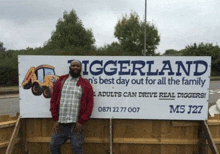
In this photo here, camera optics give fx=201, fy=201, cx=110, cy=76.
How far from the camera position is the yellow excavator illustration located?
327 cm

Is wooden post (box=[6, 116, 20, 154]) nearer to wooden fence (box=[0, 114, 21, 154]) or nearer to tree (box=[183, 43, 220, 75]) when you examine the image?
wooden fence (box=[0, 114, 21, 154])

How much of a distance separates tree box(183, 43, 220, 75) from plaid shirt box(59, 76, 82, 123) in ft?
108

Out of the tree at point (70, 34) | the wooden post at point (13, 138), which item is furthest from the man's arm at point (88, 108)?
the tree at point (70, 34)

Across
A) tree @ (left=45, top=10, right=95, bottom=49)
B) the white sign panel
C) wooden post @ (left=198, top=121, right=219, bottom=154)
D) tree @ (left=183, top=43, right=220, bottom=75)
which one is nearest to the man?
the white sign panel

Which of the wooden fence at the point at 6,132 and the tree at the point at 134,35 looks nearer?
the wooden fence at the point at 6,132

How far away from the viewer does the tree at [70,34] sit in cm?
2256

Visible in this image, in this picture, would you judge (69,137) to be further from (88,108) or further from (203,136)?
(203,136)

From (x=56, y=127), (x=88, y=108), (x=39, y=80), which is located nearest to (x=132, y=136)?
(x=88, y=108)

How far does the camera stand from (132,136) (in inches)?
134

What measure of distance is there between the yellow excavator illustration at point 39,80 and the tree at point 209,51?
32610 mm

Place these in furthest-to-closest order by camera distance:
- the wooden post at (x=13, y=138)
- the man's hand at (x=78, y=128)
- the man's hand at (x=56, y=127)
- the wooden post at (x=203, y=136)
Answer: the wooden post at (x=203, y=136) → the wooden post at (x=13, y=138) → the man's hand at (x=56, y=127) → the man's hand at (x=78, y=128)

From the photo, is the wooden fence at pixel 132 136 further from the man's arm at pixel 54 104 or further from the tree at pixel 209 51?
the tree at pixel 209 51

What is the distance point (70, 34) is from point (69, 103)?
20887mm

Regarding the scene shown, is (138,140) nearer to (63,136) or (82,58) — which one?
(63,136)
